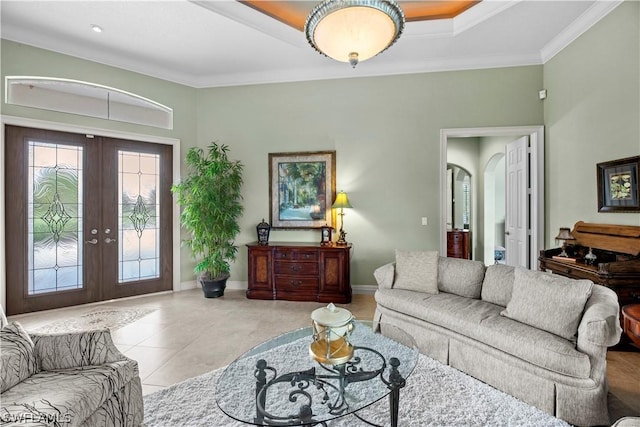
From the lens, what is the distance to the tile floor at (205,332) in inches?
97.0

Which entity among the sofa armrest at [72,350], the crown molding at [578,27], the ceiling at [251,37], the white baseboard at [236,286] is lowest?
the white baseboard at [236,286]

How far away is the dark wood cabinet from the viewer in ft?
22.4

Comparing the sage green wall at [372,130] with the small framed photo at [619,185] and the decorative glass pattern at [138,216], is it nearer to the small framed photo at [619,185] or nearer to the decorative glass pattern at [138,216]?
the decorative glass pattern at [138,216]

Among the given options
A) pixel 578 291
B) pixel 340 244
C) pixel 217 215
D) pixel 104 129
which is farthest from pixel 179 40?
pixel 578 291

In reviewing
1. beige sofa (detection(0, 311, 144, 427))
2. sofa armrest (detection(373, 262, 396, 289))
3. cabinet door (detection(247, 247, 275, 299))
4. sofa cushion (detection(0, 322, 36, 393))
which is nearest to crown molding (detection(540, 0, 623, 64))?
sofa armrest (detection(373, 262, 396, 289))

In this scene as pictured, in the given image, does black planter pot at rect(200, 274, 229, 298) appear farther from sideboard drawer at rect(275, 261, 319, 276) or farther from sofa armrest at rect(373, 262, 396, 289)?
sofa armrest at rect(373, 262, 396, 289)

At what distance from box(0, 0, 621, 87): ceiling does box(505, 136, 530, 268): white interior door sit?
4.16 feet

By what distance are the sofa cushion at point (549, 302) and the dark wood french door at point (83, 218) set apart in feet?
15.6

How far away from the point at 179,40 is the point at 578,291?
16.0ft

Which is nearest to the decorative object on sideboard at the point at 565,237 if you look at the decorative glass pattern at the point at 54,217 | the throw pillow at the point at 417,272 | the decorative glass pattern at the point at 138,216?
the throw pillow at the point at 417,272

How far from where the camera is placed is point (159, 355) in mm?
2867

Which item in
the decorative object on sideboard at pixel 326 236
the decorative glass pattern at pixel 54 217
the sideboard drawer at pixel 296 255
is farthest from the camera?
the decorative object on sideboard at pixel 326 236

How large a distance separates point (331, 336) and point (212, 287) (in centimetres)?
329

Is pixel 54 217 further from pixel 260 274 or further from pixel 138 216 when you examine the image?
pixel 260 274
